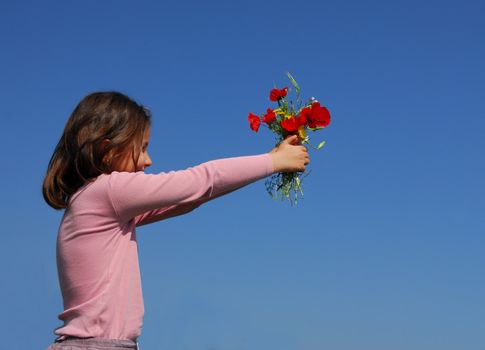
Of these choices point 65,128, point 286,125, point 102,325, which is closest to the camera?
point 102,325

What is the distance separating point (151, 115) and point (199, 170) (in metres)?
0.47

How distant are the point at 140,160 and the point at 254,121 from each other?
124 centimetres

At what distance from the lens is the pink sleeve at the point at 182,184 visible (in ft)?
13.0

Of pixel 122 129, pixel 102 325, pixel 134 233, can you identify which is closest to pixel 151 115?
pixel 122 129

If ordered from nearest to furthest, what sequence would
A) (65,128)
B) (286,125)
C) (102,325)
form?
(102,325)
(65,128)
(286,125)

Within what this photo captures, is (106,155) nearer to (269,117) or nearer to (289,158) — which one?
(289,158)

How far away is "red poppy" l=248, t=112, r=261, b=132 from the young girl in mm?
904

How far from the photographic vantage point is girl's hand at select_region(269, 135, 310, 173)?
427cm

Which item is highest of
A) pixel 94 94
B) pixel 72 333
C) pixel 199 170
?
pixel 94 94

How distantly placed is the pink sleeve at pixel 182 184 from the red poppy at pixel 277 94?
110 centimetres

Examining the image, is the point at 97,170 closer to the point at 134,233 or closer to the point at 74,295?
the point at 134,233

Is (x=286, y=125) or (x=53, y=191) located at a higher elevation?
(x=286, y=125)

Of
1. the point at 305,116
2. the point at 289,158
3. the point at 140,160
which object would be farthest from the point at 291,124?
the point at 140,160

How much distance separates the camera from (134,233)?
4.23 meters
